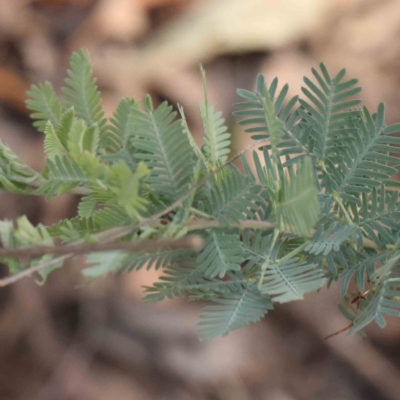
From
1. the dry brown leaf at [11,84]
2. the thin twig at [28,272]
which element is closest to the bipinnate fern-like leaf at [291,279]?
the thin twig at [28,272]

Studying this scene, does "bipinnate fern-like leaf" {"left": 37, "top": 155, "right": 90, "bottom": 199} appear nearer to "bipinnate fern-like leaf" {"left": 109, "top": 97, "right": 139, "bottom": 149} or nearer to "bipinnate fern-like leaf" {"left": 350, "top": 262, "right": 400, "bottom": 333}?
"bipinnate fern-like leaf" {"left": 109, "top": 97, "right": 139, "bottom": 149}

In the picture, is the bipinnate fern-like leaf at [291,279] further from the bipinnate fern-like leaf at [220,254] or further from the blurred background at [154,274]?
the blurred background at [154,274]

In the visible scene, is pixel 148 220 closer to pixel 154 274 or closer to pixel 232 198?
pixel 232 198

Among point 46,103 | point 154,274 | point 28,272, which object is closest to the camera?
point 28,272

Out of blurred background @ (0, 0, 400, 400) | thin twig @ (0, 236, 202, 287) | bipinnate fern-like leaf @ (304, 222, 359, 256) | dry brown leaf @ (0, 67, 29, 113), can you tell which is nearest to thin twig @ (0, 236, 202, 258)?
thin twig @ (0, 236, 202, 287)

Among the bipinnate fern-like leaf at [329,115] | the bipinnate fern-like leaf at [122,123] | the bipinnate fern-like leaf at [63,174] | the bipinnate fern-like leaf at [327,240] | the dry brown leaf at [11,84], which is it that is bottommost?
the bipinnate fern-like leaf at [327,240]

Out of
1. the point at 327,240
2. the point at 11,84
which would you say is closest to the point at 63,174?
the point at 327,240

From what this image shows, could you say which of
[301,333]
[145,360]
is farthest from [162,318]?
[301,333]
